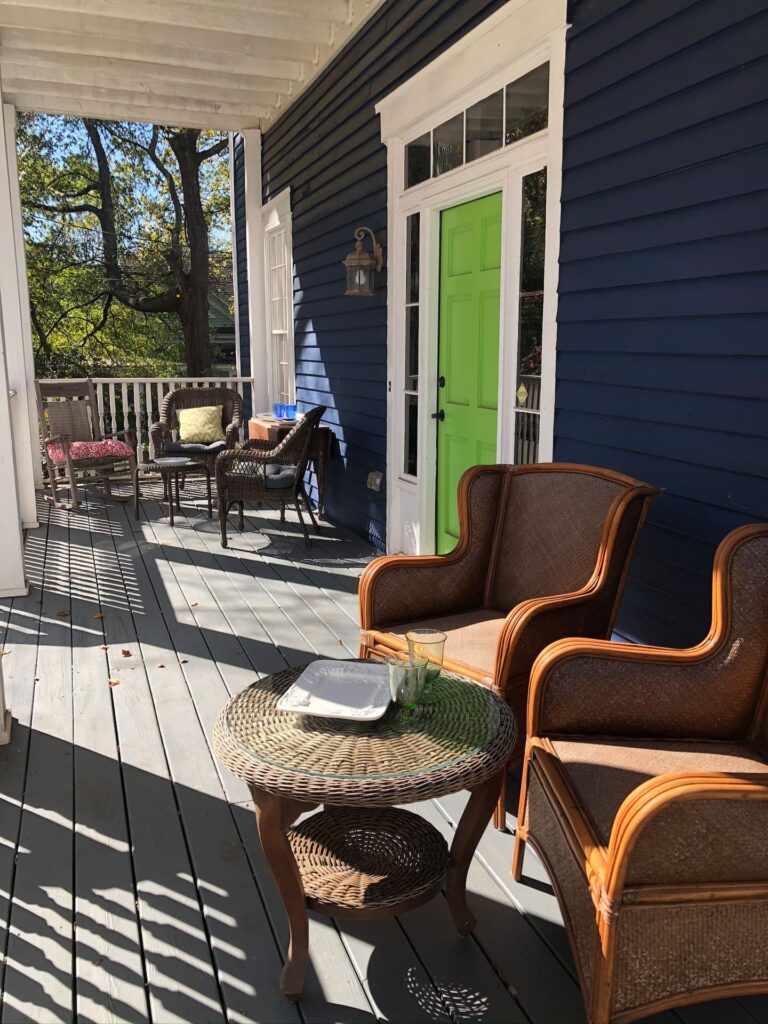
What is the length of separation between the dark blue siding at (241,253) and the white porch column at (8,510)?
4.46 m

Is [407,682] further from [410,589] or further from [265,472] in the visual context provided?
[265,472]

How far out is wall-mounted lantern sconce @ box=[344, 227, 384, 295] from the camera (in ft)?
16.9

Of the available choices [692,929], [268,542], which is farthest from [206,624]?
[692,929]

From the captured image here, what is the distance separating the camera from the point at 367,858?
188 cm

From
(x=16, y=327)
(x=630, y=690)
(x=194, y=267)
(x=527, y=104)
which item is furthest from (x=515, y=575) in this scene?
(x=194, y=267)

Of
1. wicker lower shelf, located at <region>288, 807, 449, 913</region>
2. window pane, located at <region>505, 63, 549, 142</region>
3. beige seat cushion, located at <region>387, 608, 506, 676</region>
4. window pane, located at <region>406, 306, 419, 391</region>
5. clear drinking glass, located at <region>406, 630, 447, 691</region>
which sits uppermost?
window pane, located at <region>505, 63, 549, 142</region>

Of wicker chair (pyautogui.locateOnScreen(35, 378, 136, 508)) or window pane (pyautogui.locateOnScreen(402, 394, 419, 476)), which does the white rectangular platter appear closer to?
window pane (pyautogui.locateOnScreen(402, 394, 419, 476))

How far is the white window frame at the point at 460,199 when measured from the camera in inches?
129

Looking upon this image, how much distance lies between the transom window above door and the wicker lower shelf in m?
2.81

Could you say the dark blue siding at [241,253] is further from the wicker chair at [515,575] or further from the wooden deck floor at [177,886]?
the wicker chair at [515,575]

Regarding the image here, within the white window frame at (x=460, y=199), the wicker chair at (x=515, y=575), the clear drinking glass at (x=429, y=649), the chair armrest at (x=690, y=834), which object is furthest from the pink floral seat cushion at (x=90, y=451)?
the chair armrest at (x=690, y=834)

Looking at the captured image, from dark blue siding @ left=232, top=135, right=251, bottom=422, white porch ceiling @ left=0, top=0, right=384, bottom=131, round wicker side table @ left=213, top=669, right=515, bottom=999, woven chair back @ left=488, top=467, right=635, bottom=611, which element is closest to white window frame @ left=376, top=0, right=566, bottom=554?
woven chair back @ left=488, top=467, right=635, bottom=611

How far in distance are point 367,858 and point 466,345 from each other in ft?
9.70

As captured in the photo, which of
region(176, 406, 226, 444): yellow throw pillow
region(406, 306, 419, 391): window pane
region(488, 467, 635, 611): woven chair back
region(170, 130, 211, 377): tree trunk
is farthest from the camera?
region(170, 130, 211, 377): tree trunk
